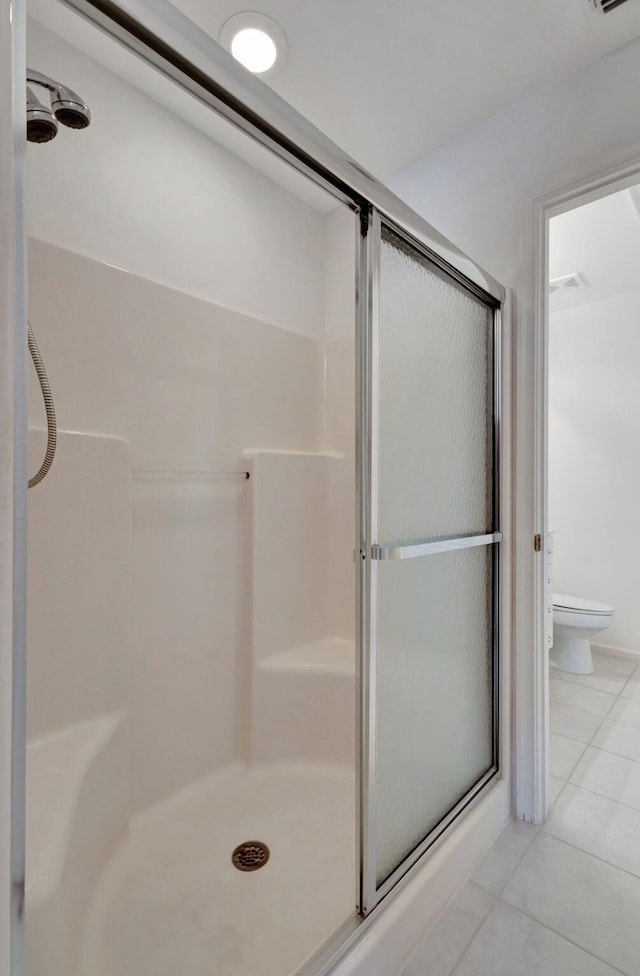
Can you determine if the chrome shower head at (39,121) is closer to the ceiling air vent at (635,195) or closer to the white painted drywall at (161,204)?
the white painted drywall at (161,204)

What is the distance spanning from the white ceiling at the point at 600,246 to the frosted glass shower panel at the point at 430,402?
1.02 m

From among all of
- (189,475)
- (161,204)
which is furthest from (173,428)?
(161,204)

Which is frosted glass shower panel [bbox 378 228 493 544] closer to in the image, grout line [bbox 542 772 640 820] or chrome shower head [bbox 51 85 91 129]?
chrome shower head [bbox 51 85 91 129]

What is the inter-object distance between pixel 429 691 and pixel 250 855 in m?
0.76

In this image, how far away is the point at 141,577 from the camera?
1673 millimetres

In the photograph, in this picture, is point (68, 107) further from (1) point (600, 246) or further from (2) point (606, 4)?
(1) point (600, 246)

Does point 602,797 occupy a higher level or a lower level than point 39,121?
lower

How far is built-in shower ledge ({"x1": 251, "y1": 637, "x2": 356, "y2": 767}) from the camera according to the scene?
1.92m

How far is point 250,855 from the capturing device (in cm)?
150

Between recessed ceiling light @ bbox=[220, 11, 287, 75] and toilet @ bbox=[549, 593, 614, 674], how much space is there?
118 inches

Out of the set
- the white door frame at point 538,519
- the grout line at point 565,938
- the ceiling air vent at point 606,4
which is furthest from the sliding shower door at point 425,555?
the ceiling air vent at point 606,4

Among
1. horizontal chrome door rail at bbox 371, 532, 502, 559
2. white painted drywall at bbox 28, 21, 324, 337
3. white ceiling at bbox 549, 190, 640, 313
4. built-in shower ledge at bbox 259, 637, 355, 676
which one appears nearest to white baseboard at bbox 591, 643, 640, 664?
built-in shower ledge at bbox 259, 637, 355, 676

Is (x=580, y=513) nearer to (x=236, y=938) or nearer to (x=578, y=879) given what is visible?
(x=578, y=879)

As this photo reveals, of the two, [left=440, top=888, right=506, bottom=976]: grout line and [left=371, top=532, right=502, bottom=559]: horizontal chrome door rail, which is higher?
[left=371, top=532, right=502, bottom=559]: horizontal chrome door rail
